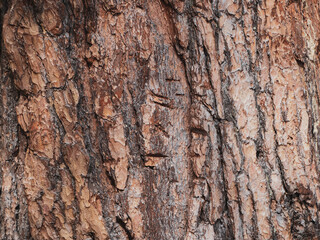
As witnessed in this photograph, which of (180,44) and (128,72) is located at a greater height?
(180,44)

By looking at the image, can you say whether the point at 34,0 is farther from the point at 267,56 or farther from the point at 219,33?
the point at 267,56

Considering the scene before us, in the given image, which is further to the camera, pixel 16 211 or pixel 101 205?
pixel 16 211

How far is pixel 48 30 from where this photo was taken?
1277mm

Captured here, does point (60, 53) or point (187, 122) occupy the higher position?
point (60, 53)

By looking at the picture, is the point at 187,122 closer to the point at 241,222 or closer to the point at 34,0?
the point at 241,222

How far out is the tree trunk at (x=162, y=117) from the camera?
1.27 metres

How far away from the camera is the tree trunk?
127cm

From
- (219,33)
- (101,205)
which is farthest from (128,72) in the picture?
(101,205)

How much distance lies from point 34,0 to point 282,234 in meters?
1.28

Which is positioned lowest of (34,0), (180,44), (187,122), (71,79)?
(187,122)

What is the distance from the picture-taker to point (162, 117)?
1.30m

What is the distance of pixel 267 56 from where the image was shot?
1.29 metres

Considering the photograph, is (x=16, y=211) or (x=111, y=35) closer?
(x=111, y=35)

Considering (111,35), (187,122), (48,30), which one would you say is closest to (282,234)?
(187,122)
